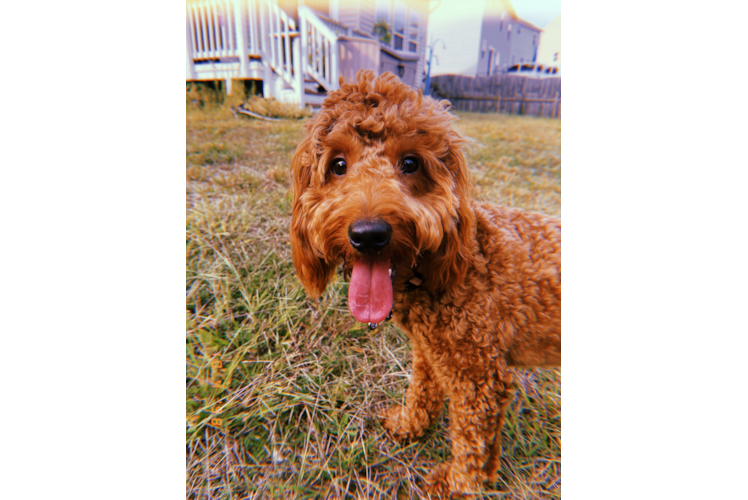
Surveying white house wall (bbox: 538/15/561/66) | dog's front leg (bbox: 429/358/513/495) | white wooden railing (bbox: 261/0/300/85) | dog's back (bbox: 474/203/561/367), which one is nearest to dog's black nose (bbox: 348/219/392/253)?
dog's back (bbox: 474/203/561/367)

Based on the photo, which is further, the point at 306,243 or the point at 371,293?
the point at 306,243

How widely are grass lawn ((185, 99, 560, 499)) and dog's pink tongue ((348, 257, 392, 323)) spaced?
84 centimetres

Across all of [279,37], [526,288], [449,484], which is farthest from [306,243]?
[449,484]

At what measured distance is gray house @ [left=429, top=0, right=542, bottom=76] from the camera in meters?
1.47

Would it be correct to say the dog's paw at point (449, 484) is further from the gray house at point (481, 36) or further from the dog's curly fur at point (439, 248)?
the gray house at point (481, 36)

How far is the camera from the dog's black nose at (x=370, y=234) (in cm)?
100

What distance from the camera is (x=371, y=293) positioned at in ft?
3.76

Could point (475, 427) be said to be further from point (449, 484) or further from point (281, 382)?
point (281, 382)

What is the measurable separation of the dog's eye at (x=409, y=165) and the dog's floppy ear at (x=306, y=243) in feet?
1.46

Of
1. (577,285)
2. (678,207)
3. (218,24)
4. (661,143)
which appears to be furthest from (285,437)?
(218,24)

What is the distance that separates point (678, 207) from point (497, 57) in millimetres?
1380

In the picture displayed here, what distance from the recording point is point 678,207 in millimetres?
886

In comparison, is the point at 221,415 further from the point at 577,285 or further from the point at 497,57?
the point at 497,57

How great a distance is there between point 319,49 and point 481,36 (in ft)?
3.51
